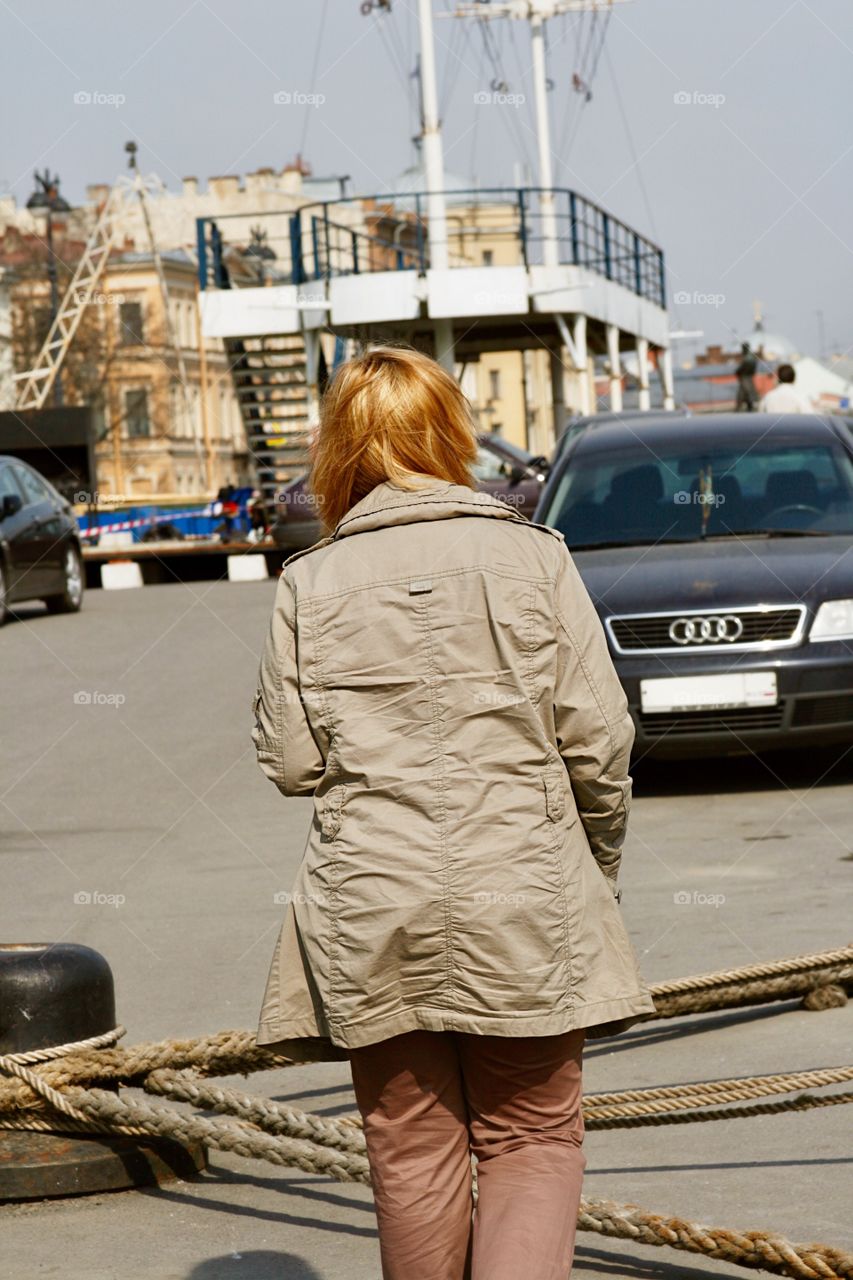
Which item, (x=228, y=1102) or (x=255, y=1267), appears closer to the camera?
(x=255, y=1267)

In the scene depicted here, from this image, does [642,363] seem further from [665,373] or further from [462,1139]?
[462,1139]

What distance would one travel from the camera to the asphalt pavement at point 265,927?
159 inches

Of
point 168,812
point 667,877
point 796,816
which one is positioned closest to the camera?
point 667,877

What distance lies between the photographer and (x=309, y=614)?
9.29ft

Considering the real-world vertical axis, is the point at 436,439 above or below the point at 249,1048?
above

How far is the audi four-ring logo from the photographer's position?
938cm

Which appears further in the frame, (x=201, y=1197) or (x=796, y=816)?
(x=796, y=816)

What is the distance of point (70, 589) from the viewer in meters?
20.8

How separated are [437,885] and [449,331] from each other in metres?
30.0

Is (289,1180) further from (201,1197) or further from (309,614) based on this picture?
(309,614)

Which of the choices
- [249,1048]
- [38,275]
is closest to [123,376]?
[38,275]

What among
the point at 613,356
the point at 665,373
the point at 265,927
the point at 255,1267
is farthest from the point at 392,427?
the point at 665,373

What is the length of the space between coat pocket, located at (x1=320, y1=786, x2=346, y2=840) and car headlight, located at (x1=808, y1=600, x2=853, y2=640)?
269 inches

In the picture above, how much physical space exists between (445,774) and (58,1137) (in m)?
2.10
